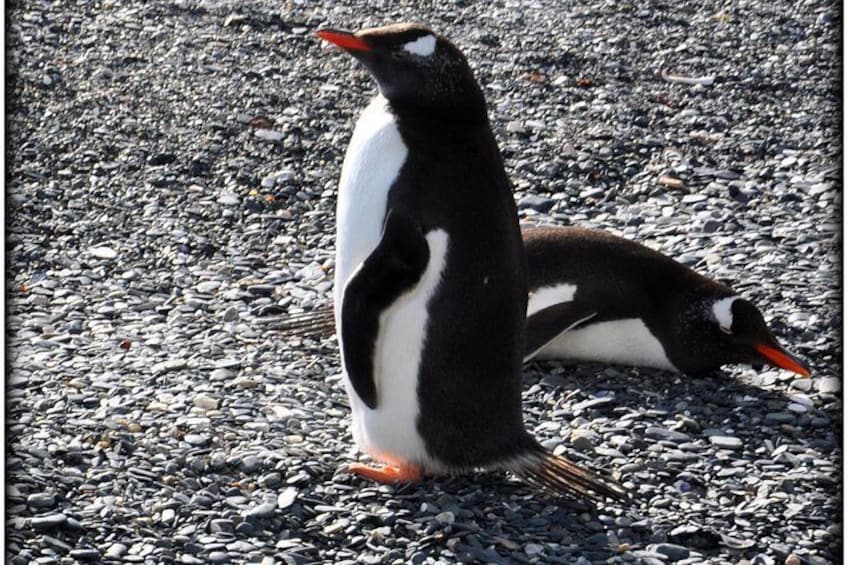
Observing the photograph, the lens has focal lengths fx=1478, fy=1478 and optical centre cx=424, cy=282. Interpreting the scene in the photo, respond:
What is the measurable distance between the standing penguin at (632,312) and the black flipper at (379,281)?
110 cm

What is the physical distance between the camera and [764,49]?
8.66m

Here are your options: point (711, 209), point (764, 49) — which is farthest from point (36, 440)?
point (764, 49)

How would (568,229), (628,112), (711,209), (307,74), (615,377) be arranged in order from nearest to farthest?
(615,377) < (568,229) < (711,209) < (628,112) < (307,74)

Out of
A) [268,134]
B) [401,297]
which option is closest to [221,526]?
[401,297]

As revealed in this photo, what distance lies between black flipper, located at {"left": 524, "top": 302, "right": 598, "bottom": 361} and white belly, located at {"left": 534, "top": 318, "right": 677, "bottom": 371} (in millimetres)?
56

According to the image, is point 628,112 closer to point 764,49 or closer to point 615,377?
point 764,49

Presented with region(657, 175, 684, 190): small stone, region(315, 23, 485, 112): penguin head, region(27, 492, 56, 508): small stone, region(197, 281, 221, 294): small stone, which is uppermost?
region(315, 23, 485, 112): penguin head

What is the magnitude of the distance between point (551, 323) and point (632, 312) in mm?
348

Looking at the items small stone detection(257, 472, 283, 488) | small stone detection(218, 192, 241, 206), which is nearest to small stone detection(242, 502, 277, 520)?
small stone detection(257, 472, 283, 488)

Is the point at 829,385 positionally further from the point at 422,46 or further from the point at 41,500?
the point at 41,500

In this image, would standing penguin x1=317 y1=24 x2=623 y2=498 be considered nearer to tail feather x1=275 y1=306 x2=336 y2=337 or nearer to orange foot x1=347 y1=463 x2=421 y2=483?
orange foot x1=347 y1=463 x2=421 y2=483

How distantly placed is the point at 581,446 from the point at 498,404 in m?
0.45

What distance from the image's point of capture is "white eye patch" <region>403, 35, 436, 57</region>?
383 cm

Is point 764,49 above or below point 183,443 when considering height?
above
